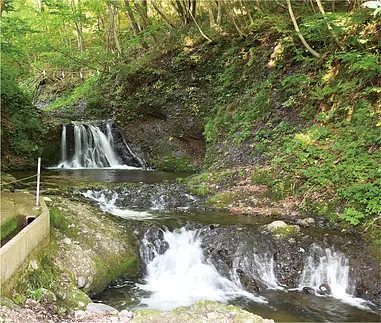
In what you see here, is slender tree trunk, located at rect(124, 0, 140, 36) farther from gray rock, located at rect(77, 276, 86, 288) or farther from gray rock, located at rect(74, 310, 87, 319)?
gray rock, located at rect(74, 310, 87, 319)

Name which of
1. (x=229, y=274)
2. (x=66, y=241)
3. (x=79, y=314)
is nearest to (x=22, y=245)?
(x=79, y=314)

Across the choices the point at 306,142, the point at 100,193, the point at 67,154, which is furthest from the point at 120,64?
the point at 306,142

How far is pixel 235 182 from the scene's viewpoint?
35.4 ft

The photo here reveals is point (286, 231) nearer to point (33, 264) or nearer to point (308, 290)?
point (308, 290)

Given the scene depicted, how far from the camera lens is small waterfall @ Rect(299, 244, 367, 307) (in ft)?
21.2

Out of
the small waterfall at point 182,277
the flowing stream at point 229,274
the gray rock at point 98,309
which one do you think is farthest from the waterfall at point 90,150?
the gray rock at point 98,309

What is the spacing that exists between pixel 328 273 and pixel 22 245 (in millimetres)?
5236

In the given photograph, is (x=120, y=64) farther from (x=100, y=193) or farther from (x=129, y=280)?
(x=129, y=280)

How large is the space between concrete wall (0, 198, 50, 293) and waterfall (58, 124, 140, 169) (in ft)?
34.3

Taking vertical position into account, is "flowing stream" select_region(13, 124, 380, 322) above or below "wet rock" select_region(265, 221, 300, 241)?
below

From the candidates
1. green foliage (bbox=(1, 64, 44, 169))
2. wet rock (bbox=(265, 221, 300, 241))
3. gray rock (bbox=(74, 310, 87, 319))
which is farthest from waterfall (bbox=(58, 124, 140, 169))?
gray rock (bbox=(74, 310, 87, 319))

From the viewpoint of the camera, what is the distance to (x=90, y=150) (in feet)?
54.6

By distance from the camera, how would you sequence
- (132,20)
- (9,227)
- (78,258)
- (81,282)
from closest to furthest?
1. (9,227)
2. (81,282)
3. (78,258)
4. (132,20)

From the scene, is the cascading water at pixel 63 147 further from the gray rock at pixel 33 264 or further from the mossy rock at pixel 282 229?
the gray rock at pixel 33 264
